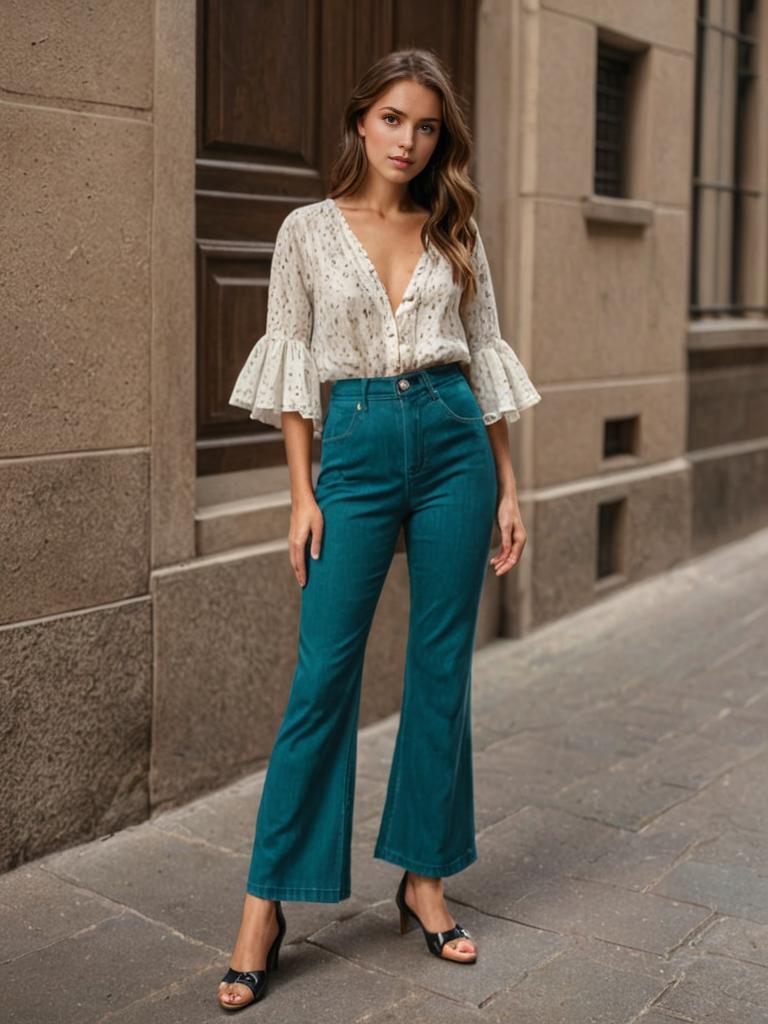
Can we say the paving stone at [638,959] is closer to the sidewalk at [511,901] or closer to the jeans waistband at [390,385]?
the sidewalk at [511,901]

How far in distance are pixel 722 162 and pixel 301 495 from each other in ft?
21.4

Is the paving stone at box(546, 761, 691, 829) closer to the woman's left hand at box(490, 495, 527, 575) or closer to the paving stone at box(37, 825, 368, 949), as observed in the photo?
the paving stone at box(37, 825, 368, 949)

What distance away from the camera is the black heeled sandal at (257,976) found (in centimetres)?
330

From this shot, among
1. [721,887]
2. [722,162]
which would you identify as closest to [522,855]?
[721,887]

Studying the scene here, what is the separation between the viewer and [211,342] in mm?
4898

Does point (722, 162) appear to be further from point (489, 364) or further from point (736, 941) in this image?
point (736, 941)

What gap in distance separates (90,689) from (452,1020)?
1.54m

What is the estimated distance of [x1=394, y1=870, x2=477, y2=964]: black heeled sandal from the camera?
355 cm

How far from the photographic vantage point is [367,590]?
133 inches

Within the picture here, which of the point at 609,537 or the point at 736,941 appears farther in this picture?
the point at 609,537

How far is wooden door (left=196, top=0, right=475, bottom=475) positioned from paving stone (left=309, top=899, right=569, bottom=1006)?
1759mm

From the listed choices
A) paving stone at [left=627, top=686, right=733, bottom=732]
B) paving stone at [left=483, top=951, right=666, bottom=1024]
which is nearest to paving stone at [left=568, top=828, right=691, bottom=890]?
paving stone at [left=483, top=951, right=666, bottom=1024]

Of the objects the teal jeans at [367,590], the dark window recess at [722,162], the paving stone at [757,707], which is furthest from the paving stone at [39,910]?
the dark window recess at [722,162]

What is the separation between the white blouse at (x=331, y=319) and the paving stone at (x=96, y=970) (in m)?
1.32
